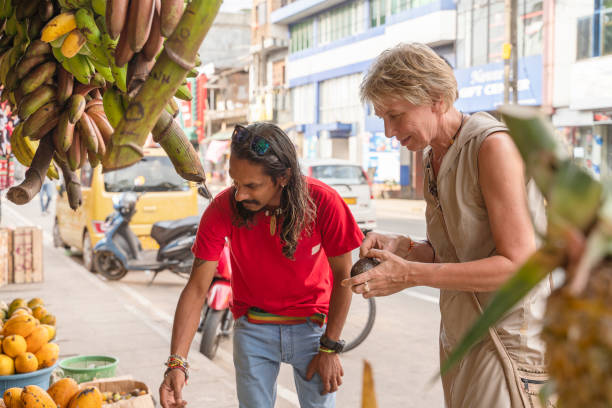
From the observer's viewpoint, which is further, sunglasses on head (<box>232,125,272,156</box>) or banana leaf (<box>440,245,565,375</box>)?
sunglasses on head (<box>232,125,272,156</box>)

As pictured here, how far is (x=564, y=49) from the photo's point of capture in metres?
18.0

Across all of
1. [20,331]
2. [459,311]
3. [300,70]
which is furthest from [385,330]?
[300,70]

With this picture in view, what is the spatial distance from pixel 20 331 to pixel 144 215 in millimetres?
6530

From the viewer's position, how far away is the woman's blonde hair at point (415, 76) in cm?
190

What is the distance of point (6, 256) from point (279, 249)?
23.2 feet

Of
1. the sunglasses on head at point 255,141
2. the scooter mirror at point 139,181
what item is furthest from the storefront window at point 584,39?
the sunglasses on head at point 255,141

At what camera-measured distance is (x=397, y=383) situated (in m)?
4.88

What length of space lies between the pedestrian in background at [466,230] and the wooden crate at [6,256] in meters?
7.55

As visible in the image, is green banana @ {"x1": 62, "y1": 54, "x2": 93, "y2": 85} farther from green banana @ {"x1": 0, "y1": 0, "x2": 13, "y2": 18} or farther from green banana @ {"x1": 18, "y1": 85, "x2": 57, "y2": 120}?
green banana @ {"x1": 0, "y1": 0, "x2": 13, "y2": 18}

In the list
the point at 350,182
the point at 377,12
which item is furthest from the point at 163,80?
the point at 377,12

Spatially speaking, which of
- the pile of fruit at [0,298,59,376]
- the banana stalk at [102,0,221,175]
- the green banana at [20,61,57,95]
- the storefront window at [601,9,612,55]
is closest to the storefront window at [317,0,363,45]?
the storefront window at [601,9,612,55]

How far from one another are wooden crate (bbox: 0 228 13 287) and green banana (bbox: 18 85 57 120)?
24.5ft

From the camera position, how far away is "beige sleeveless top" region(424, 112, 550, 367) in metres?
1.85

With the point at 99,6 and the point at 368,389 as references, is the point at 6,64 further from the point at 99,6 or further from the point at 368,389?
the point at 368,389
